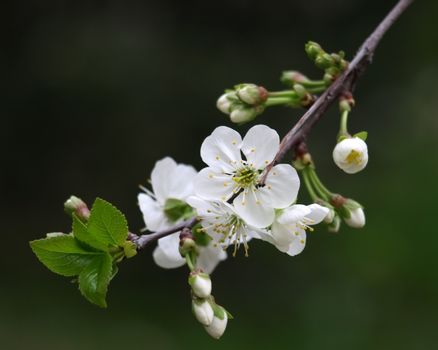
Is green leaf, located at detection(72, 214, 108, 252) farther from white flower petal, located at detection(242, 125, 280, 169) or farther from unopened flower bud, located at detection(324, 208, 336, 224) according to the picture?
unopened flower bud, located at detection(324, 208, 336, 224)

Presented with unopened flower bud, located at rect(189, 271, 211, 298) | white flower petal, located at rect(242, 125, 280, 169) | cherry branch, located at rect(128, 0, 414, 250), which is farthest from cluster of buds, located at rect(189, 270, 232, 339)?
white flower petal, located at rect(242, 125, 280, 169)

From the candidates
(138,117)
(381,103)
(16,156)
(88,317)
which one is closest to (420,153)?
(381,103)

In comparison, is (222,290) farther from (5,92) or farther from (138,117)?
(5,92)

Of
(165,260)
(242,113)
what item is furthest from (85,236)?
(242,113)

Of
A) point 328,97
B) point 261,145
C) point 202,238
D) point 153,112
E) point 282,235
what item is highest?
point 328,97

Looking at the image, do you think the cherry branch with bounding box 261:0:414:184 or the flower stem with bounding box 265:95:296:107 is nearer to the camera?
the cherry branch with bounding box 261:0:414:184

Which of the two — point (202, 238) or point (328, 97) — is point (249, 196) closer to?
point (202, 238)
